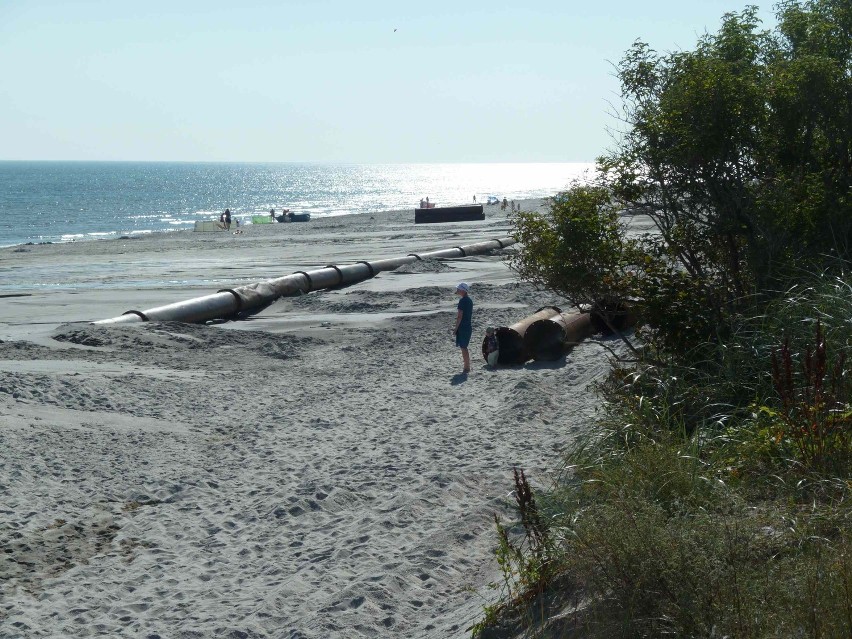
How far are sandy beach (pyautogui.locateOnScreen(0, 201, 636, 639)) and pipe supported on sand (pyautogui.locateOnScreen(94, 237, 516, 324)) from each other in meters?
1.02

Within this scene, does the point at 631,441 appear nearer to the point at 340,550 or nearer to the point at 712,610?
the point at 340,550

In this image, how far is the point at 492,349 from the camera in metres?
13.3

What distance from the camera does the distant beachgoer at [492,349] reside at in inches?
521

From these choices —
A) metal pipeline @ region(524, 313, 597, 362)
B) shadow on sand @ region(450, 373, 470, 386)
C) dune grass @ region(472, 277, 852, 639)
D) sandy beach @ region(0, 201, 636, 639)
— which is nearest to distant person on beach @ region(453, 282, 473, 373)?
shadow on sand @ region(450, 373, 470, 386)

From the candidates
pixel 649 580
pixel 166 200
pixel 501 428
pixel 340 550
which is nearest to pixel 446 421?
pixel 501 428

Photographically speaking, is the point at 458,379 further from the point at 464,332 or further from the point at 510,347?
the point at 510,347

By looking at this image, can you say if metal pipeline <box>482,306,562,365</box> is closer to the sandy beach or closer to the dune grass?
the sandy beach

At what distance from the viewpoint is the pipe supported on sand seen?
707 inches

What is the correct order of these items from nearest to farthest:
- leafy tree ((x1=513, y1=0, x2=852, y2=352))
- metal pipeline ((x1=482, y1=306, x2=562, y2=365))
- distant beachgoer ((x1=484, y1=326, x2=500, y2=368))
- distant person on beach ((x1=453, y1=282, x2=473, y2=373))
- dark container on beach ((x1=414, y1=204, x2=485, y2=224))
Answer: leafy tree ((x1=513, y1=0, x2=852, y2=352)) < distant person on beach ((x1=453, y1=282, x2=473, y2=373)) < metal pipeline ((x1=482, y1=306, x2=562, y2=365)) < distant beachgoer ((x1=484, y1=326, x2=500, y2=368)) < dark container on beach ((x1=414, y1=204, x2=485, y2=224))

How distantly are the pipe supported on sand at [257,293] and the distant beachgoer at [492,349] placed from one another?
7.21 metres

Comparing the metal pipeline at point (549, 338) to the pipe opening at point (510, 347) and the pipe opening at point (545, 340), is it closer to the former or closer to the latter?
the pipe opening at point (545, 340)

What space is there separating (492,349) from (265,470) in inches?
207

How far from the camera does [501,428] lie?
9602mm

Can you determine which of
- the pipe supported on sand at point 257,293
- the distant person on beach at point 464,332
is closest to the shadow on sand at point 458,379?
the distant person on beach at point 464,332
